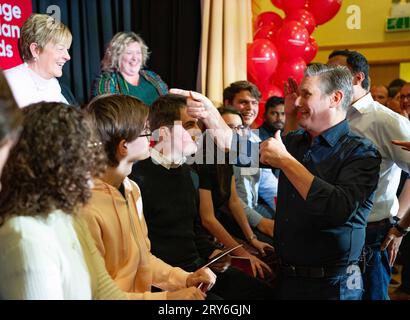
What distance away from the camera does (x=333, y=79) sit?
7.02 ft

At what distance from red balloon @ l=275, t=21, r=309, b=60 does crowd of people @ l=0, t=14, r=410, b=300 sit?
186cm

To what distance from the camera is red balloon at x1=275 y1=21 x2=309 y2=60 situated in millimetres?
4809

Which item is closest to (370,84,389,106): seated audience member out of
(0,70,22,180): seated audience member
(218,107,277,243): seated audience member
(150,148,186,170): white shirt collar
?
(218,107,277,243): seated audience member

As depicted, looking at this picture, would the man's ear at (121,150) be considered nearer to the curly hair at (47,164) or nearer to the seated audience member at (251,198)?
the curly hair at (47,164)

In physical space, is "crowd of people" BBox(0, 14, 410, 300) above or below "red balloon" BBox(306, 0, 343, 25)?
below

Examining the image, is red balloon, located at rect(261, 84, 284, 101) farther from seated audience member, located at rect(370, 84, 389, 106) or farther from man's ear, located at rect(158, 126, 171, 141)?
man's ear, located at rect(158, 126, 171, 141)

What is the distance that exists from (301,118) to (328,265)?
1.83ft

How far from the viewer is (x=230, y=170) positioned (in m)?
2.92

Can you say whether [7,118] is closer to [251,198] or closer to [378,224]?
[378,224]

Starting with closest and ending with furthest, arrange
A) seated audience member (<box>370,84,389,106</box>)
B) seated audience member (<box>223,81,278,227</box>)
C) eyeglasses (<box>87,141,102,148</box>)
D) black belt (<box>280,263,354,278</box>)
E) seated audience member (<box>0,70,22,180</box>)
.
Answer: seated audience member (<box>0,70,22,180</box>) → eyeglasses (<box>87,141,102,148</box>) → black belt (<box>280,263,354,278</box>) → seated audience member (<box>223,81,278,227</box>) → seated audience member (<box>370,84,389,106</box>)

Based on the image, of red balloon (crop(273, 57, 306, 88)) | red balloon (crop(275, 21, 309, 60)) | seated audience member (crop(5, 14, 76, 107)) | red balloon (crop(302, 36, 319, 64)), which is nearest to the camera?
seated audience member (crop(5, 14, 76, 107))

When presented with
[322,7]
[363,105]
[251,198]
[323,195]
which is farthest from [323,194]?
[322,7]

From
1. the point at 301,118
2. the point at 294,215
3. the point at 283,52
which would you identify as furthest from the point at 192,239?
the point at 283,52

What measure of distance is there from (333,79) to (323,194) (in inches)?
20.0
